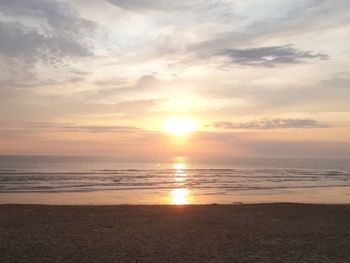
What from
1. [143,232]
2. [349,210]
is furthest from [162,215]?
[349,210]

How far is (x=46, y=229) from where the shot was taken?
50.5 ft

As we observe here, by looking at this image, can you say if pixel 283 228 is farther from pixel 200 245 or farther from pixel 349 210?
pixel 349 210

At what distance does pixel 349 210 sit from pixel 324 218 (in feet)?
13.3

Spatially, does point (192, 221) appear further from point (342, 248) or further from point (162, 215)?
point (342, 248)

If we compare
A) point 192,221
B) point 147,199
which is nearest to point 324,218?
point 192,221

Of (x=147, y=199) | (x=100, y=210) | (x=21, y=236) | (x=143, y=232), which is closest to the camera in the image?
(x=21, y=236)

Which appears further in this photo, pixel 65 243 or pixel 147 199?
pixel 147 199

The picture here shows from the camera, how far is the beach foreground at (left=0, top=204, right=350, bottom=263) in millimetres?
11430

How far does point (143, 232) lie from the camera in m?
15.0

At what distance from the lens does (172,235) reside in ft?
47.3

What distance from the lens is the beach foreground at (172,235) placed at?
11430 millimetres

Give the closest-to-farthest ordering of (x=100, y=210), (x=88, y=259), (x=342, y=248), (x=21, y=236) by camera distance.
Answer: (x=88, y=259) < (x=342, y=248) < (x=21, y=236) < (x=100, y=210)

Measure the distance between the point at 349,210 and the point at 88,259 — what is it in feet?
52.7

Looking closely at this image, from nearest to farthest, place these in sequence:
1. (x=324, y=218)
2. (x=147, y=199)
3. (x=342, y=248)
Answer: (x=342, y=248) → (x=324, y=218) → (x=147, y=199)
